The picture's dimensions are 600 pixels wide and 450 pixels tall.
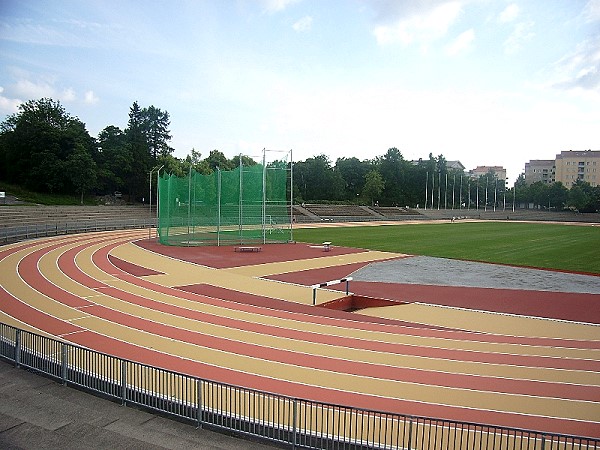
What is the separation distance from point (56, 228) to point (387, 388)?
33.1 metres

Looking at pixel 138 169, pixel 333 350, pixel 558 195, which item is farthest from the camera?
pixel 558 195

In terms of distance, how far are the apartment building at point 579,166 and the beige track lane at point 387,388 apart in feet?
524

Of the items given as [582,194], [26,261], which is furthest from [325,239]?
[582,194]

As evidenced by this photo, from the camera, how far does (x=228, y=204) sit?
102 feet

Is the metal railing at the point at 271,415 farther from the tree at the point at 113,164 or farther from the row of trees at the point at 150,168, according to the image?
the tree at the point at 113,164

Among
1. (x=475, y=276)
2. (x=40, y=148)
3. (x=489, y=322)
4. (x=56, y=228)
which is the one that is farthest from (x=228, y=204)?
(x=40, y=148)

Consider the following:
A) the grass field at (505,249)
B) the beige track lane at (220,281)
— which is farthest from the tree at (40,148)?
the beige track lane at (220,281)

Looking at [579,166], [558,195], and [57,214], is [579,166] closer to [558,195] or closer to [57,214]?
[558,195]

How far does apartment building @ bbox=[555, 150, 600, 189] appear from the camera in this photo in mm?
147750

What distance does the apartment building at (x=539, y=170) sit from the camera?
170250 mm

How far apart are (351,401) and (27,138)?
64846 mm

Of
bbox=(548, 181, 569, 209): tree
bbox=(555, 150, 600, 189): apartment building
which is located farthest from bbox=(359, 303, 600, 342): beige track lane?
bbox=(555, 150, 600, 189): apartment building

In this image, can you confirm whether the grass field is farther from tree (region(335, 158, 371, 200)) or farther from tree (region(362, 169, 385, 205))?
tree (region(335, 158, 371, 200))

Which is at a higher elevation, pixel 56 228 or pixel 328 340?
pixel 56 228
